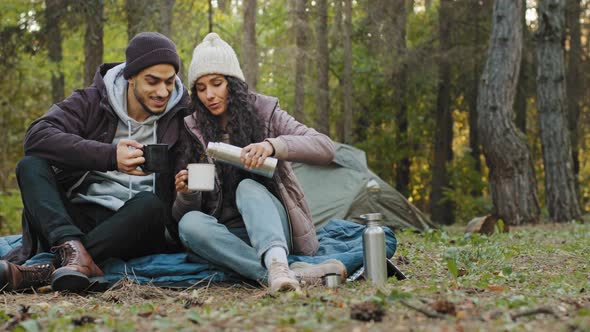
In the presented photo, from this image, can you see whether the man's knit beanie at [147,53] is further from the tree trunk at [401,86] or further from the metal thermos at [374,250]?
the tree trunk at [401,86]

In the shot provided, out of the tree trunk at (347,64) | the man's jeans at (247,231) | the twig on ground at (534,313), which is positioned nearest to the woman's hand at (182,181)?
the man's jeans at (247,231)

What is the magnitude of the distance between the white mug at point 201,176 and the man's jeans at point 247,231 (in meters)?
0.22

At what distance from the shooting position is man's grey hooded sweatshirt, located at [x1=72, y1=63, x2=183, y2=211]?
4.10m

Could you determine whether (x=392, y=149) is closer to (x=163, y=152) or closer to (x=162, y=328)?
(x=163, y=152)

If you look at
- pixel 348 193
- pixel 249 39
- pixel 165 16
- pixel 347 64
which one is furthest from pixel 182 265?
pixel 347 64

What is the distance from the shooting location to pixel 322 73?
15.1 metres

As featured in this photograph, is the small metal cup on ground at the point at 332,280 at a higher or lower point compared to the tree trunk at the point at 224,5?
lower

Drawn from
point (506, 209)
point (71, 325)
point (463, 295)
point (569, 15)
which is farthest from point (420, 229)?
point (569, 15)

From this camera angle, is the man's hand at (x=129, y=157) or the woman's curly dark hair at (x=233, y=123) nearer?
the man's hand at (x=129, y=157)

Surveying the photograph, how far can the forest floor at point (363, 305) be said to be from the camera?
2328 mm

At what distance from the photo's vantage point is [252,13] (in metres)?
11.5

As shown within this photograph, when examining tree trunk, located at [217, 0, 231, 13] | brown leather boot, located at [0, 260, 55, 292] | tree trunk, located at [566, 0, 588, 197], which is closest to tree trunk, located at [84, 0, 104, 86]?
tree trunk, located at [217, 0, 231, 13]

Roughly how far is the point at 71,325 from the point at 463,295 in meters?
1.45

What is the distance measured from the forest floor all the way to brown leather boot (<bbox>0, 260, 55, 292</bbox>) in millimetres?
81
